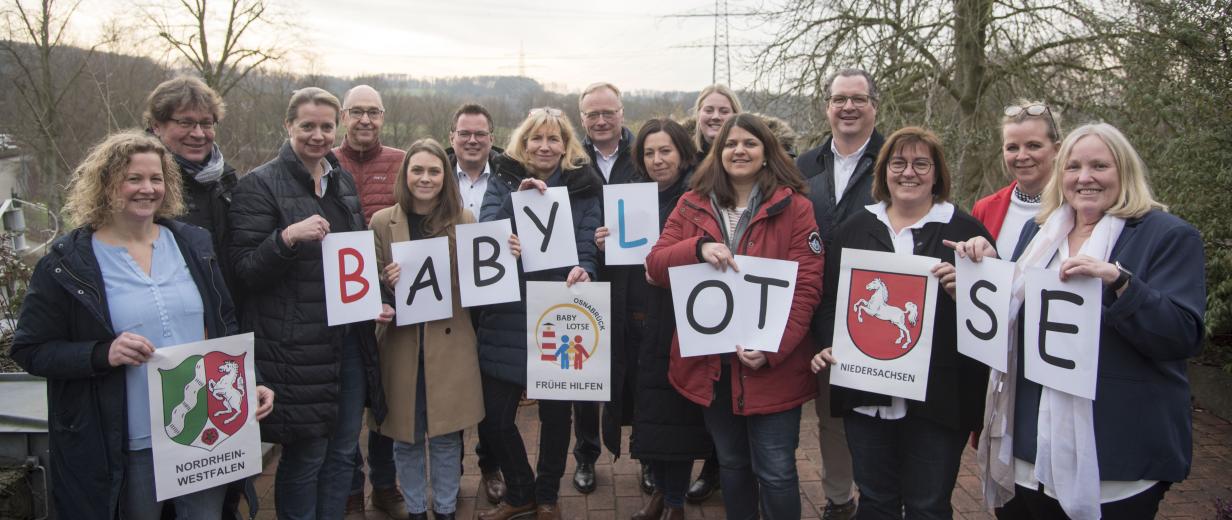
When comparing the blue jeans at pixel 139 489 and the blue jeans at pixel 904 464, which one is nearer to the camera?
the blue jeans at pixel 139 489

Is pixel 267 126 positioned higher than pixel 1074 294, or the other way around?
pixel 267 126

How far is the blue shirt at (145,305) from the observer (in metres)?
2.66

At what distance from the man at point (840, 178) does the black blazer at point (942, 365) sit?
0.60m

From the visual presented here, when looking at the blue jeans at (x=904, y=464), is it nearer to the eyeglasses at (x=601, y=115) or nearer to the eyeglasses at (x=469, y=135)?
the eyeglasses at (x=601, y=115)

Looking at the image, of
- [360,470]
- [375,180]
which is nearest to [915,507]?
[360,470]

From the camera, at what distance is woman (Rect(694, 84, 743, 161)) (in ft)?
14.8

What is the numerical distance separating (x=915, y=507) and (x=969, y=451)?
2642 millimetres

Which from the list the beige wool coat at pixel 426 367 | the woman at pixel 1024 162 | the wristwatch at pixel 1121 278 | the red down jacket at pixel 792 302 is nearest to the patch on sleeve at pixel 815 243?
the red down jacket at pixel 792 302

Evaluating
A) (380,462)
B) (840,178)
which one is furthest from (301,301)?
(840,178)

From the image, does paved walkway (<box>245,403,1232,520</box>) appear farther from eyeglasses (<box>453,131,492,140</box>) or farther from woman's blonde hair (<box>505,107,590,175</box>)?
eyeglasses (<box>453,131,492,140</box>)

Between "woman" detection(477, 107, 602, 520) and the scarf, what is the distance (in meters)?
1.31

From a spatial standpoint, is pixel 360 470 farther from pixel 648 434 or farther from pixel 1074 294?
pixel 1074 294

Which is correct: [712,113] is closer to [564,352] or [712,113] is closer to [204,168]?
[564,352]

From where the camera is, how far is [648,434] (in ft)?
11.9
